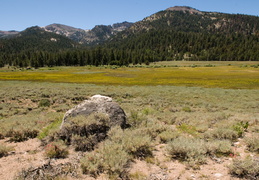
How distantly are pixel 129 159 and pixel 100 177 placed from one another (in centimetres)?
133

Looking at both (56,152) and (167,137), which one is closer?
(56,152)

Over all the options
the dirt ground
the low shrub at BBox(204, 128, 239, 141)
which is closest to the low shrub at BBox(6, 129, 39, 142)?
the dirt ground

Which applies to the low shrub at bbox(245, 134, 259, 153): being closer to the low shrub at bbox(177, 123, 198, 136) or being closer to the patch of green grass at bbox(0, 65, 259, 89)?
the low shrub at bbox(177, 123, 198, 136)

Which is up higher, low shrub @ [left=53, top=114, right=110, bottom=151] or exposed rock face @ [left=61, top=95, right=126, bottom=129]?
exposed rock face @ [left=61, top=95, right=126, bottom=129]

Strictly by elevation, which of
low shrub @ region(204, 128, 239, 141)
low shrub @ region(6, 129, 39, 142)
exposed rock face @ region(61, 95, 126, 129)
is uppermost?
exposed rock face @ region(61, 95, 126, 129)

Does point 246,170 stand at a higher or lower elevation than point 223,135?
higher

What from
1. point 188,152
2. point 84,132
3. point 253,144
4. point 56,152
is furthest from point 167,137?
point 56,152

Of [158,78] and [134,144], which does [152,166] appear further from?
[158,78]

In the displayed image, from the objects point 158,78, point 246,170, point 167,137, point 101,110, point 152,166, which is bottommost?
point 152,166

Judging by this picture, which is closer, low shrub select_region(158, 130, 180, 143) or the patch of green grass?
low shrub select_region(158, 130, 180, 143)

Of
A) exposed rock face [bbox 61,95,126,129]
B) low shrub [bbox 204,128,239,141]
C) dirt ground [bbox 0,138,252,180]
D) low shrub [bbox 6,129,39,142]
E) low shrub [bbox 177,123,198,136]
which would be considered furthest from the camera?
low shrub [bbox 177,123,198,136]

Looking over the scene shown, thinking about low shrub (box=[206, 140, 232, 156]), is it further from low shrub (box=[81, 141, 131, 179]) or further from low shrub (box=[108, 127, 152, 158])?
low shrub (box=[81, 141, 131, 179])

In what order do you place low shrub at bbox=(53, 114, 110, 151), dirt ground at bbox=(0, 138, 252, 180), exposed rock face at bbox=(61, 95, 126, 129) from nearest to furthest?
dirt ground at bbox=(0, 138, 252, 180) < low shrub at bbox=(53, 114, 110, 151) < exposed rock face at bbox=(61, 95, 126, 129)

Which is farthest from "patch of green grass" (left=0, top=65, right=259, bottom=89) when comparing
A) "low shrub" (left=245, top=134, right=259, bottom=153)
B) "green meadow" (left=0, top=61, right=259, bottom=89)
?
"low shrub" (left=245, top=134, right=259, bottom=153)
